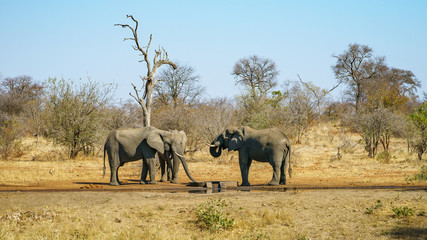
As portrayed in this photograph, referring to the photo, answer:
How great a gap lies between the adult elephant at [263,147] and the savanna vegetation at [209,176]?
55.2 inches

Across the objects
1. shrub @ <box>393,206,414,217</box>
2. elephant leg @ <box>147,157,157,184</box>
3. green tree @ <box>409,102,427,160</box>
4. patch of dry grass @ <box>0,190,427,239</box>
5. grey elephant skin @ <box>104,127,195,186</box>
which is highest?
green tree @ <box>409,102,427,160</box>

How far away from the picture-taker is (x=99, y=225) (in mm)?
10141

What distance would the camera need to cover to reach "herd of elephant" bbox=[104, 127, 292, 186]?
15.8 m

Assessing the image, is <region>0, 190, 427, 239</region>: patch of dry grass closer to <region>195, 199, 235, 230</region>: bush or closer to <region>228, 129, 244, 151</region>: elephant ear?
<region>195, 199, 235, 230</region>: bush

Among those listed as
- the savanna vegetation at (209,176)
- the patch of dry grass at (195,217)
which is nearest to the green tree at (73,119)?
the savanna vegetation at (209,176)

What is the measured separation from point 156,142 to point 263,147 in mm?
3592

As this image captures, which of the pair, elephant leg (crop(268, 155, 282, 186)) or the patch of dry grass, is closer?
the patch of dry grass

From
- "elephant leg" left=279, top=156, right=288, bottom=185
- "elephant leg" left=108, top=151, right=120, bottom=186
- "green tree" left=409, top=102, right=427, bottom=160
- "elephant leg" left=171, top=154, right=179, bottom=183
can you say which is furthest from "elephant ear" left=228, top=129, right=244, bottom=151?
"green tree" left=409, top=102, right=427, bottom=160

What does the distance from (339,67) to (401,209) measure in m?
45.5

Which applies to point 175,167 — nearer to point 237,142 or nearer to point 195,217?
point 237,142

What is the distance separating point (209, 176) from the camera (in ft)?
64.6

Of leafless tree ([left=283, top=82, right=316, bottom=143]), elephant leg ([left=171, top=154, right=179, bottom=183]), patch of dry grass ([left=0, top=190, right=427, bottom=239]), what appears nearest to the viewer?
patch of dry grass ([left=0, top=190, right=427, bottom=239])

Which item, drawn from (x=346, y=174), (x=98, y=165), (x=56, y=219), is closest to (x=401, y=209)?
(x=56, y=219)

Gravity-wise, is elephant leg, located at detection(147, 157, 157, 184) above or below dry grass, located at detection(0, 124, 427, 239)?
above
